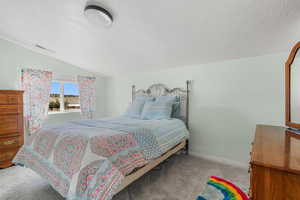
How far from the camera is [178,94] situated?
3.20 metres

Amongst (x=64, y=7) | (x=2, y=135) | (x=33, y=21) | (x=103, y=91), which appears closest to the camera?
(x=64, y=7)

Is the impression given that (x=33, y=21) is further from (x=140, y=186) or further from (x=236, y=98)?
(x=236, y=98)

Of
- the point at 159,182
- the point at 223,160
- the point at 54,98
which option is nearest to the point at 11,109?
the point at 54,98

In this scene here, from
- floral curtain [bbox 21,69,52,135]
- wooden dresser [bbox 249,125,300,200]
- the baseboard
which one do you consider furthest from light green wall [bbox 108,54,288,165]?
floral curtain [bbox 21,69,52,135]

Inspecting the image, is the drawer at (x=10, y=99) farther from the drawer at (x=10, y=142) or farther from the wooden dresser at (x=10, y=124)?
the drawer at (x=10, y=142)

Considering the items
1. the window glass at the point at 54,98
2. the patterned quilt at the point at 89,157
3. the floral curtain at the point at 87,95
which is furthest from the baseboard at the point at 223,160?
the window glass at the point at 54,98

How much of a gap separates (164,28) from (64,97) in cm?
342

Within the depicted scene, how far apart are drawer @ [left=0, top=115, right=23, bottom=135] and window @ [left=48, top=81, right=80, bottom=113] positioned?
1070 millimetres

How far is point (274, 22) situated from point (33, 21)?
11.1 ft

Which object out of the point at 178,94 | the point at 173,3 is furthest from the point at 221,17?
the point at 178,94

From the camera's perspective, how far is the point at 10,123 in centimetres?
244

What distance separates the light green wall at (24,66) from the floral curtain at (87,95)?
0.65 feet

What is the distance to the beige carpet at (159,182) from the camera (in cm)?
170

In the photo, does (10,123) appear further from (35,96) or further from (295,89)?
(295,89)
